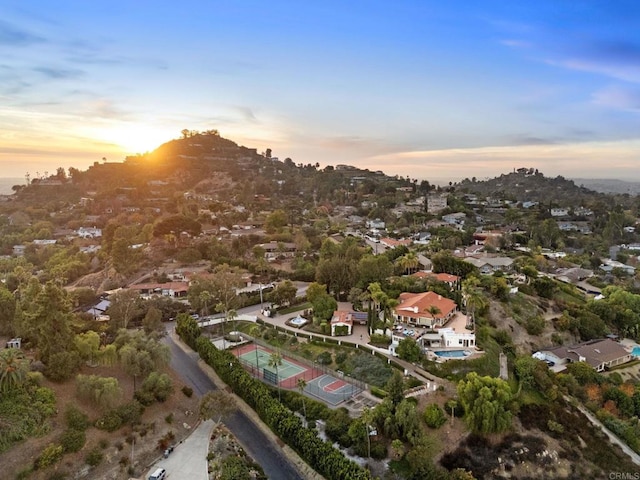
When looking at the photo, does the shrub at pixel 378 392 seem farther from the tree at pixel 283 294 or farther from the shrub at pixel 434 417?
the tree at pixel 283 294

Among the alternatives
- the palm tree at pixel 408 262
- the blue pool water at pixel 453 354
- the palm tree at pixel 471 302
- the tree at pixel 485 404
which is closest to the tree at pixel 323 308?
the blue pool water at pixel 453 354

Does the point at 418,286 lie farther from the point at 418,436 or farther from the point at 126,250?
the point at 126,250

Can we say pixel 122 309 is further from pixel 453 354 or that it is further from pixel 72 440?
pixel 453 354

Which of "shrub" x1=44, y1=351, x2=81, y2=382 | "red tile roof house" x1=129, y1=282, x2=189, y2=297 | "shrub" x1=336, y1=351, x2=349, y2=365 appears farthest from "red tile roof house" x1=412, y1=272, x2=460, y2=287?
"shrub" x1=44, y1=351, x2=81, y2=382

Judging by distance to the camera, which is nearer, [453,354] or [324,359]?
[453,354]

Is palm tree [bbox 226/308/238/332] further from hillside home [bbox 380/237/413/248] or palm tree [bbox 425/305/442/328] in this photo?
hillside home [bbox 380/237/413/248]

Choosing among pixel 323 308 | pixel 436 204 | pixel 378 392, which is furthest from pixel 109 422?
pixel 436 204
